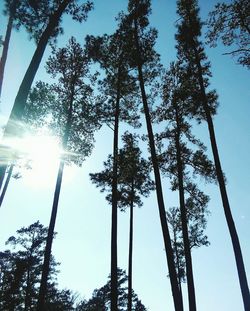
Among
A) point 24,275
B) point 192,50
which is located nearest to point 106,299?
point 24,275

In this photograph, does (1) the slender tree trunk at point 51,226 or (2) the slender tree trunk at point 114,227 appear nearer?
(2) the slender tree trunk at point 114,227

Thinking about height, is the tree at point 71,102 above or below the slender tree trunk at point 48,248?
above

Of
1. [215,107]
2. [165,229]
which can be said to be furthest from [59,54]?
[165,229]

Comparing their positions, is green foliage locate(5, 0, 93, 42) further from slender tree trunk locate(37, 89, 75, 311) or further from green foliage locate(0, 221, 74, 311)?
green foliage locate(0, 221, 74, 311)

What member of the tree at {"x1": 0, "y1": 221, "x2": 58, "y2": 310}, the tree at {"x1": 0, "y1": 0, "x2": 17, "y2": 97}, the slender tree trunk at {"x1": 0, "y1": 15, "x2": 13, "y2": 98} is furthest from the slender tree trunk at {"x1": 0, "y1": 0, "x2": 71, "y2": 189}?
the tree at {"x1": 0, "y1": 221, "x2": 58, "y2": 310}

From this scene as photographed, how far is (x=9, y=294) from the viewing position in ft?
109

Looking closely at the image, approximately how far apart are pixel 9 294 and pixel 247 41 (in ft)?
110

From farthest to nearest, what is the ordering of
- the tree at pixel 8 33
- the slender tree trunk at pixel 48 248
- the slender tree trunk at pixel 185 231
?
the slender tree trunk at pixel 185 231 → the slender tree trunk at pixel 48 248 → the tree at pixel 8 33

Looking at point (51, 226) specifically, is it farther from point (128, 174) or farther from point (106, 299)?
point (106, 299)

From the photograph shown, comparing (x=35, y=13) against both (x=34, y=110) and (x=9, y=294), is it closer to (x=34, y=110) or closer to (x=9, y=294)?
(x=34, y=110)

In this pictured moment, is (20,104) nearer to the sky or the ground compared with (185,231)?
nearer to the ground

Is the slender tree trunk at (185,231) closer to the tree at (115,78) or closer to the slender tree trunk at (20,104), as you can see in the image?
the tree at (115,78)

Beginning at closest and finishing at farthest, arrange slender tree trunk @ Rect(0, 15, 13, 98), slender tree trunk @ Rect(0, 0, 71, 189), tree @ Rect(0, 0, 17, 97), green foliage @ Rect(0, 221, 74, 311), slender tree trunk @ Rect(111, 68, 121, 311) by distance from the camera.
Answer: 1. slender tree trunk @ Rect(0, 0, 71, 189)
2. slender tree trunk @ Rect(0, 15, 13, 98)
3. tree @ Rect(0, 0, 17, 97)
4. slender tree trunk @ Rect(111, 68, 121, 311)
5. green foliage @ Rect(0, 221, 74, 311)

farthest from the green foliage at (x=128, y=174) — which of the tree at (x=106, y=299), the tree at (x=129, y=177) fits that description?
the tree at (x=106, y=299)
